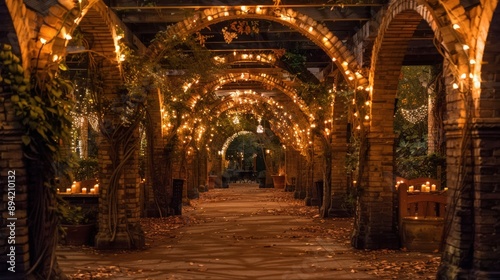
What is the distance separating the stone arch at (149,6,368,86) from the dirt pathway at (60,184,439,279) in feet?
10.6

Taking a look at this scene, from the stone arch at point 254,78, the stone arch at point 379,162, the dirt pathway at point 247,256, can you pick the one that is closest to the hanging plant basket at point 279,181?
the stone arch at point 254,78

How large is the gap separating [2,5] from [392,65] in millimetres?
6746

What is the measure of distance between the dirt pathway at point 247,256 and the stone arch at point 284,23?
3.22 meters

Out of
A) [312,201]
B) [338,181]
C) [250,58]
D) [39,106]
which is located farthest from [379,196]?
[312,201]

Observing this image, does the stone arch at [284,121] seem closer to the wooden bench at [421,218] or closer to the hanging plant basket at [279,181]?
the hanging plant basket at [279,181]

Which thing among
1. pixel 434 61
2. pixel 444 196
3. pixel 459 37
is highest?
pixel 434 61

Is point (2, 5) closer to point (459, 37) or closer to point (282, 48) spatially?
point (459, 37)

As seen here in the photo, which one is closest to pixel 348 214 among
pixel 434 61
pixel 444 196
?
pixel 434 61

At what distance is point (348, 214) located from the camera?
57.4ft

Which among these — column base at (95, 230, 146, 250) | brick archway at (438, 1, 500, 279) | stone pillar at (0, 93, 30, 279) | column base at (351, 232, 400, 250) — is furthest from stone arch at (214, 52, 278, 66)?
stone pillar at (0, 93, 30, 279)

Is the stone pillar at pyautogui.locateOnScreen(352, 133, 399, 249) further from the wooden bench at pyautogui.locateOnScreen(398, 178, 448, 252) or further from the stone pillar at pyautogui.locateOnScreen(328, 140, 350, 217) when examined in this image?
the stone pillar at pyautogui.locateOnScreen(328, 140, 350, 217)

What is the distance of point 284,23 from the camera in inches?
490

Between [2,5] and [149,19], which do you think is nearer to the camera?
[2,5]

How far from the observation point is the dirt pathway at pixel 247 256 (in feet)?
29.4
